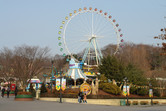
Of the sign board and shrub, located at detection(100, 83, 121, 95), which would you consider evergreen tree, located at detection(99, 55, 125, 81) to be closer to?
shrub, located at detection(100, 83, 121, 95)

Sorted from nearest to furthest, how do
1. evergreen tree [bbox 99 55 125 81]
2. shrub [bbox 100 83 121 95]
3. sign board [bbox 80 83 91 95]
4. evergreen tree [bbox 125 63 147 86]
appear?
sign board [bbox 80 83 91 95] → shrub [bbox 100 83 121 95] → evergreen tree [bbox 99 55 125 81] → evergreen tree [bbox 125 63 147 86]

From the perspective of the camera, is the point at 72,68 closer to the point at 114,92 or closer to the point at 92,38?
the point at 92,38

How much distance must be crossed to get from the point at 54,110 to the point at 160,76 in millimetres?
42954

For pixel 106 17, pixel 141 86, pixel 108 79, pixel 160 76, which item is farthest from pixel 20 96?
pixel 160 76

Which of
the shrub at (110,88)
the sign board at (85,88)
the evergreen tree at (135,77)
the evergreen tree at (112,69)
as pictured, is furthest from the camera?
the evergreen tree at (135,77)

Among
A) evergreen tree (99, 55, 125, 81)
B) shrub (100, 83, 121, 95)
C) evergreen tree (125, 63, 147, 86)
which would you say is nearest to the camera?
shrub (100, 83, 121, 95)

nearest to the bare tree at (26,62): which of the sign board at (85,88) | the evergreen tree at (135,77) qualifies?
the sign board at (85,88)

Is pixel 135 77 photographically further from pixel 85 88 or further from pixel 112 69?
pixel 85 88

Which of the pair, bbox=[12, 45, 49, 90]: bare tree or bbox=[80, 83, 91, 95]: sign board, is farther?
bbox=[12, 45, 49, 90]: bare tree

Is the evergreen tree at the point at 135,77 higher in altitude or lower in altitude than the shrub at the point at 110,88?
higher

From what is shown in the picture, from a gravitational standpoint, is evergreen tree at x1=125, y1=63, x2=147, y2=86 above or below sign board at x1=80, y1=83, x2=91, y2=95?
above

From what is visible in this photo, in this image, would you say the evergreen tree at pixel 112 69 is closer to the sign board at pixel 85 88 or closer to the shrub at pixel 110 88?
the shrub at pixel 110 88

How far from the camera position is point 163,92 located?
172ft

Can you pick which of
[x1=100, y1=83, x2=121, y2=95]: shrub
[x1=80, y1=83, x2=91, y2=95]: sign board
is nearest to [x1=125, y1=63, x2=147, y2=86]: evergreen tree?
[x1=100, y1=83, x2=121, y2=95]: shrub
